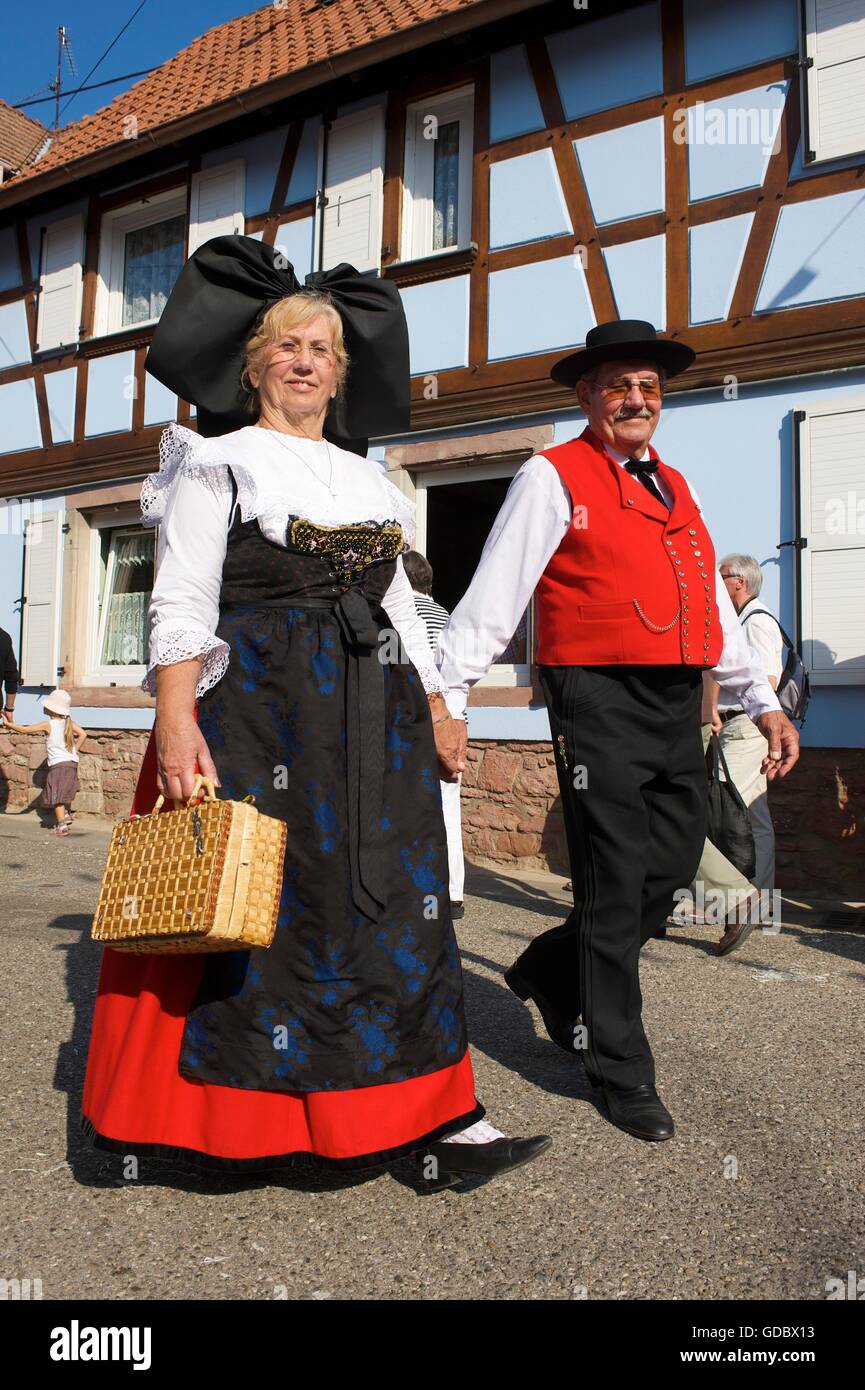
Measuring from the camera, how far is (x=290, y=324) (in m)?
2.53

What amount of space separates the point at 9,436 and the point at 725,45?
25.4ft

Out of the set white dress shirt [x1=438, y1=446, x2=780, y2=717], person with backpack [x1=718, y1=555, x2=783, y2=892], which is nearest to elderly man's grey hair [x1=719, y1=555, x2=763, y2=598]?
person with backpack [x1=718, y1=555, x2=783, y2=892]

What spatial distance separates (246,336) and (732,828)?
124 inches

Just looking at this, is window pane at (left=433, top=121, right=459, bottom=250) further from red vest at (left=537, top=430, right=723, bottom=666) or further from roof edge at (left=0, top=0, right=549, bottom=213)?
red vest at (left=537, top=430, right=723, bottom=666)

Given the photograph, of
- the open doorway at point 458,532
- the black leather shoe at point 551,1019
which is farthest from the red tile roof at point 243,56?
the black leather shoe at point 551,1019

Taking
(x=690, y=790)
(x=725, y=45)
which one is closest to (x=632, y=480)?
(x=690, y=790)

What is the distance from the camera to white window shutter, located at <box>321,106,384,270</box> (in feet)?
29.3

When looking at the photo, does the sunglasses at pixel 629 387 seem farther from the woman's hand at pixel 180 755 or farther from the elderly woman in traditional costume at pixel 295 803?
the woman's hand at pixel 180 755

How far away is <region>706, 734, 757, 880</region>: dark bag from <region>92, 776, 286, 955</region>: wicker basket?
124 inches

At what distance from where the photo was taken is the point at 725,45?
291 inches

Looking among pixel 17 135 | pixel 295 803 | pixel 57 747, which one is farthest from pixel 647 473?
pixel 17 135

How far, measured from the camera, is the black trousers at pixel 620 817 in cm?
277

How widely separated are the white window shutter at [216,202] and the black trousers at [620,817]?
8279mm

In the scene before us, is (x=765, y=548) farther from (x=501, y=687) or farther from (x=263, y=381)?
(x=263, y=381)
